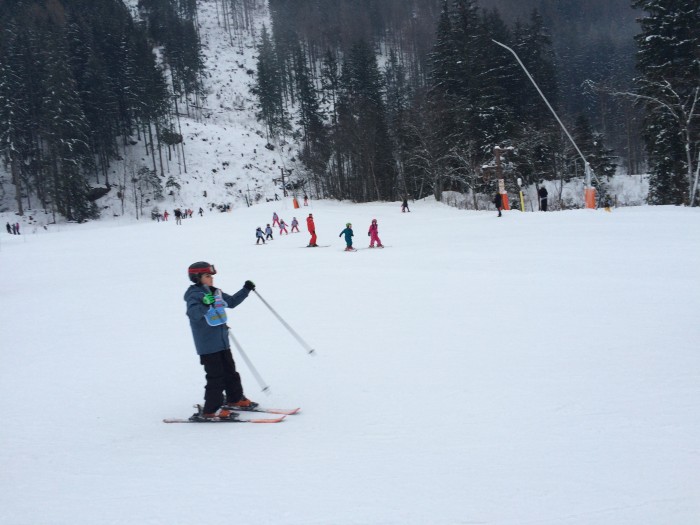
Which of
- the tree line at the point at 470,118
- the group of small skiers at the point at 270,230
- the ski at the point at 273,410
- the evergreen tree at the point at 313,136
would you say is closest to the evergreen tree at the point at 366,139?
the tree line at the point at 470,118

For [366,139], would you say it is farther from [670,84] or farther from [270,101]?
[670,84]

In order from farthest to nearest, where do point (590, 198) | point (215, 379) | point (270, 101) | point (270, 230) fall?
point (270, 101)
point (270, 230)
point (590, 198)
point (215, 379)

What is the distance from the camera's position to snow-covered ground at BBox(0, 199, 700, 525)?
3.19 meters

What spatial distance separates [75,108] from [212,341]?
6002cm

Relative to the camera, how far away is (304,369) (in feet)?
21.1

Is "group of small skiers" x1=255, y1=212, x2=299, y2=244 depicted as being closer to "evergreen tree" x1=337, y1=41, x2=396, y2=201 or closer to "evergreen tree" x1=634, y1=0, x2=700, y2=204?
"evergreen tree" x1=634, y1=0, x2=700, y2=204

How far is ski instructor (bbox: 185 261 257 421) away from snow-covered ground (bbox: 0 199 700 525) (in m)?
0.27

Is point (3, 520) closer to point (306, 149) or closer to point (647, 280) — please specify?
point (647, 280)

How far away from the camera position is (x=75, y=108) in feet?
176

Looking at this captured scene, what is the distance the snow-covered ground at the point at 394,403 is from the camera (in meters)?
3.19

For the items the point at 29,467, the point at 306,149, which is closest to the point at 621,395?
the point at 29,467

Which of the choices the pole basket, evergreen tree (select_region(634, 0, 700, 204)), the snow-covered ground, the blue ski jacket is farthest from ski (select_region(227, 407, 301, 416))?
evergreen tree (select_region(634, 0, 700, 204))

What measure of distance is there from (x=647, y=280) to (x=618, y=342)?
A: 4.17m

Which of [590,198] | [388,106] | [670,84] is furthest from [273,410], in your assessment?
[388,106]
